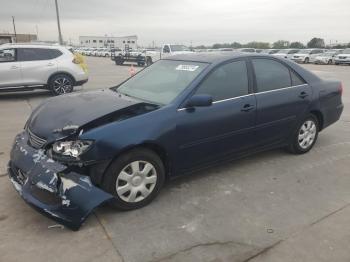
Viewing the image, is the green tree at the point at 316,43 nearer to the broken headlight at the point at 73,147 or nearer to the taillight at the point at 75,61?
the taillight at the point at 75,61

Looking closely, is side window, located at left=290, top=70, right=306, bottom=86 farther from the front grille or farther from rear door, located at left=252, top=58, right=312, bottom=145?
the front grille

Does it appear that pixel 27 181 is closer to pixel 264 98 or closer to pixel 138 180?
pixel 138 180

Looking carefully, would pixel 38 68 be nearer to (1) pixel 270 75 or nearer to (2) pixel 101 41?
(1) pixel 270 75

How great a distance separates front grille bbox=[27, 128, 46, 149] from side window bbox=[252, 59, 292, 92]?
2800mm

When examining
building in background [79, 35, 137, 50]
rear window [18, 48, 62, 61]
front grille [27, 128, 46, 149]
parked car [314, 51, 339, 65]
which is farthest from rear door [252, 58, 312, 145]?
building in background [79, 35, 137, 50]

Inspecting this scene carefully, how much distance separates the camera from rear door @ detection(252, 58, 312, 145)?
4816 mm

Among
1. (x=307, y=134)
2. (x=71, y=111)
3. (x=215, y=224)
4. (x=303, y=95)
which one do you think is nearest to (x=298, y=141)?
(x=307, y=134)

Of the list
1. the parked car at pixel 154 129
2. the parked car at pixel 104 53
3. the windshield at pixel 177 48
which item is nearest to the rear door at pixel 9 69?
the parked car at pixel 154 129

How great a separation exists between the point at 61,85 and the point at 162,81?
25.0 ft

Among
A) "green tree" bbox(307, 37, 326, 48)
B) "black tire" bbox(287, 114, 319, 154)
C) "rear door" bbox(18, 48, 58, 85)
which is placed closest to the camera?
"black tire" bbox(287, 114, 319, 154)

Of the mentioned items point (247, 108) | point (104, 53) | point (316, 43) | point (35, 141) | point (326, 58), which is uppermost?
point (247, 108)

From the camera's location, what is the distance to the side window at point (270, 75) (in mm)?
4859

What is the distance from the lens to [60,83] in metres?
11.3

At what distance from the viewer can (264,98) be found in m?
4.80
